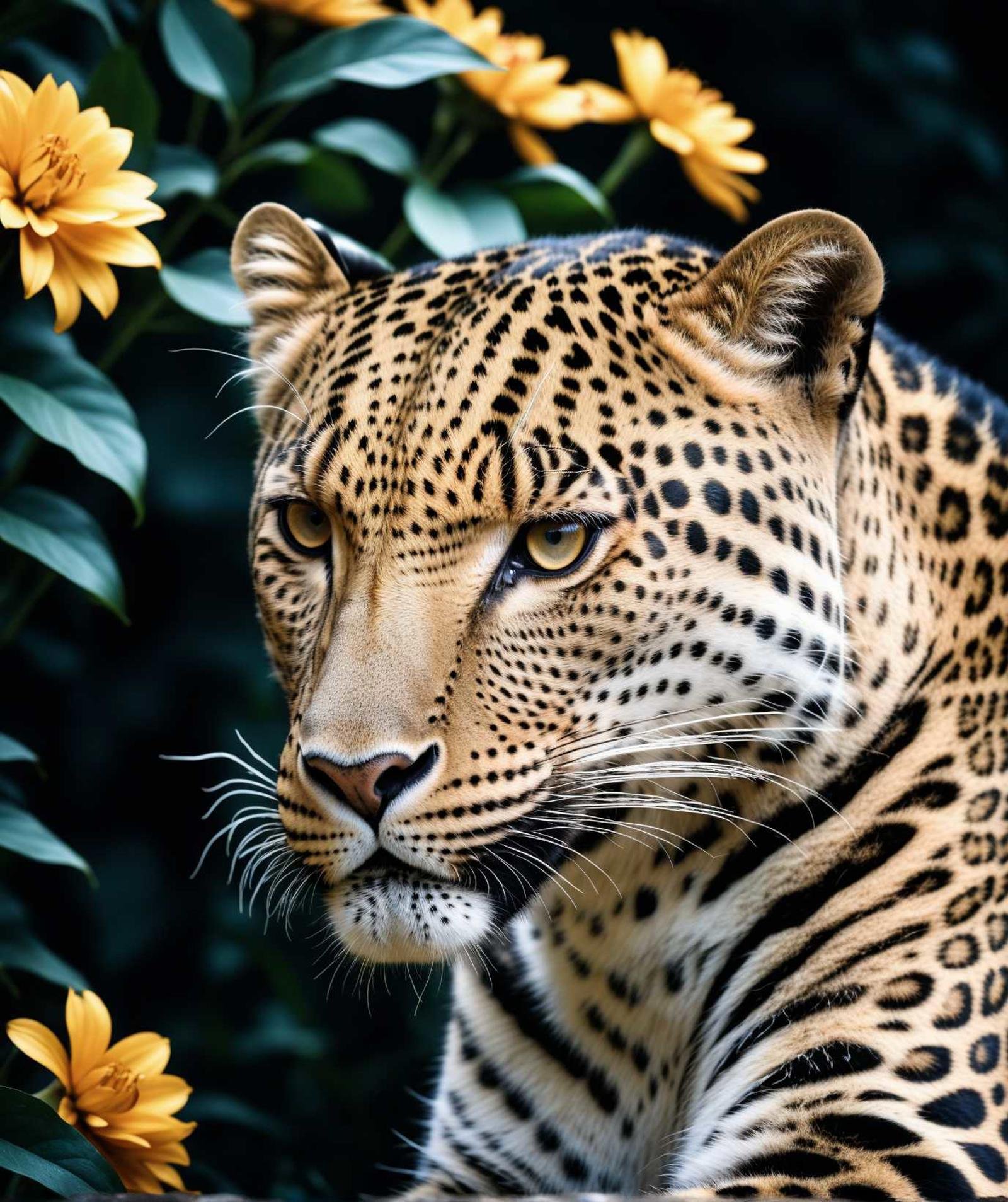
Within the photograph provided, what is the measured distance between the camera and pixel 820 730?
275 cm

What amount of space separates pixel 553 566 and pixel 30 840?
3.61ft

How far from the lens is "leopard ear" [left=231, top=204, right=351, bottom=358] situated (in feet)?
10.3

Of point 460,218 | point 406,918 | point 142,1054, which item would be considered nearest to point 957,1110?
point 406,918

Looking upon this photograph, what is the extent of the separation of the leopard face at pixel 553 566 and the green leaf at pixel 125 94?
3.03ft

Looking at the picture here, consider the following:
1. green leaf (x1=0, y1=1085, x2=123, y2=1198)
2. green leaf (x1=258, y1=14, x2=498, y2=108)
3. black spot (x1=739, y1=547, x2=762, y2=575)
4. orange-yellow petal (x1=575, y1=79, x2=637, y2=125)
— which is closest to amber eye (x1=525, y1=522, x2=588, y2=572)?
black spot (x1=739, y1=547, x2=762, y2=575)

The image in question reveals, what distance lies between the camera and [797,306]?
2.71 metres

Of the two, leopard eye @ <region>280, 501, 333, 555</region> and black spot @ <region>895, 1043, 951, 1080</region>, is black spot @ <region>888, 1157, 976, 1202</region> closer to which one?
black spot @ <region>895, 1043, 951, 1080</region>

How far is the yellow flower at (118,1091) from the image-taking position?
2572 mm

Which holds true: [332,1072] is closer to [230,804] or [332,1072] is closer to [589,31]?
[230,804]

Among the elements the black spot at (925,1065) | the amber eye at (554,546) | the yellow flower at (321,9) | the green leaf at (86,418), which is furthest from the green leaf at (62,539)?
the black spot at (925,1065)

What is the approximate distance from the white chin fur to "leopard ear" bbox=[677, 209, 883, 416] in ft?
3.26

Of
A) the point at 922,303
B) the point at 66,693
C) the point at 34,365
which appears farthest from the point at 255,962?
the point at 922,303

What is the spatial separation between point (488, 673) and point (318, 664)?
28 centimetres

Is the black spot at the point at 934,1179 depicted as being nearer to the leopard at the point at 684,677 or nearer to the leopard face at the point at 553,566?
the leopard at the point at 684,677
